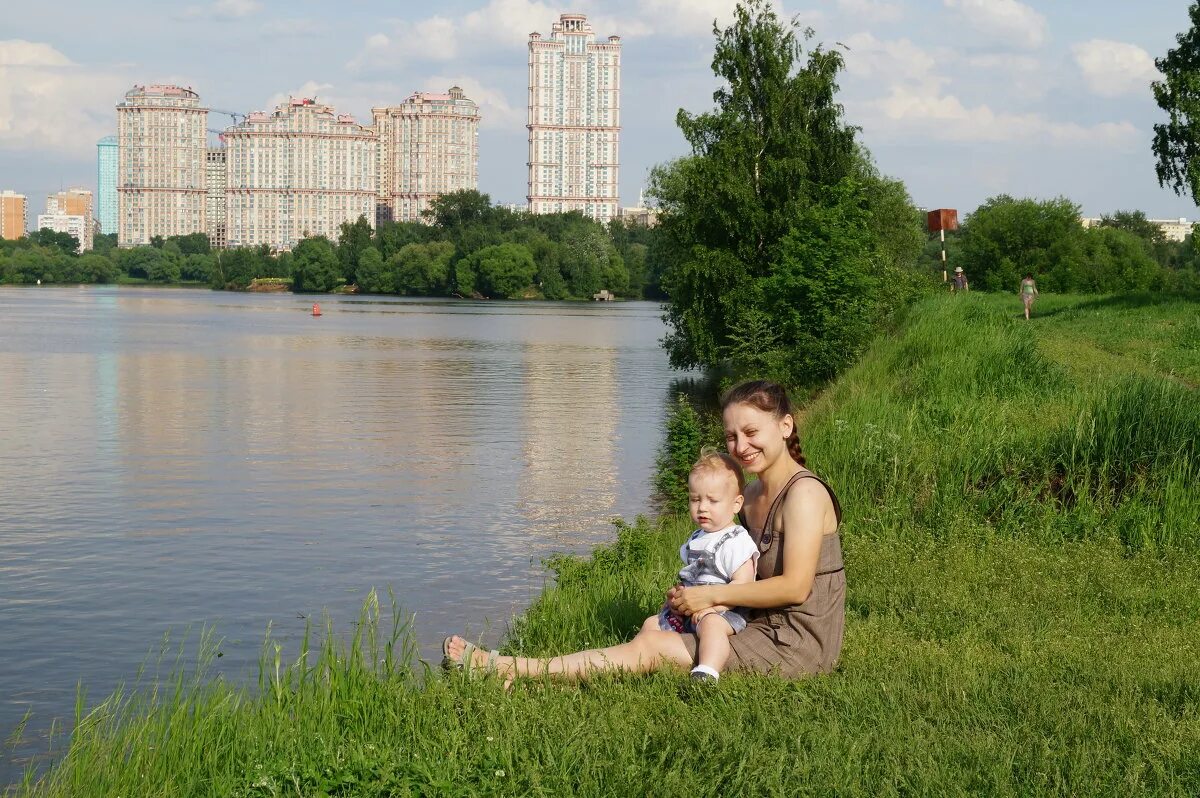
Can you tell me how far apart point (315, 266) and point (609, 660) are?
146 metres

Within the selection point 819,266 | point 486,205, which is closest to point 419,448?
point 819,266

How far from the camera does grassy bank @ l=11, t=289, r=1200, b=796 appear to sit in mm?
4934

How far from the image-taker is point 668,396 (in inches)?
1318

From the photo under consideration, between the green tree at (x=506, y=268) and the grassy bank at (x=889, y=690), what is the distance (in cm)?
11933

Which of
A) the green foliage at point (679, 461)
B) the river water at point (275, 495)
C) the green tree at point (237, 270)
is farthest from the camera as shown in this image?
the green tree at point (237, 270)

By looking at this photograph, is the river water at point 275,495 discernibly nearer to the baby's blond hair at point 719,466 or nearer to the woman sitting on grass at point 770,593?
the woman sitting on grass at point 770,593

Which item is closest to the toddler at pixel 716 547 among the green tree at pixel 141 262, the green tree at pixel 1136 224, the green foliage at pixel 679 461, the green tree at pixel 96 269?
the green foliage at pixel 679 461

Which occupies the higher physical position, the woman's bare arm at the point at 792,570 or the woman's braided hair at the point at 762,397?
the woman's braided hair at the point at 762,397

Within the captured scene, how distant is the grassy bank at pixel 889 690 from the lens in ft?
16.2

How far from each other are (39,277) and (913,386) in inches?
6528

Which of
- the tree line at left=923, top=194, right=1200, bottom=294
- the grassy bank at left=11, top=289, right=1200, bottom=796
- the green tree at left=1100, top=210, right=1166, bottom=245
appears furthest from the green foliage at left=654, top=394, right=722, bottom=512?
the green tree at left=1100, top=210, right=1166, bottom=245

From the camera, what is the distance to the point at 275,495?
1738cm

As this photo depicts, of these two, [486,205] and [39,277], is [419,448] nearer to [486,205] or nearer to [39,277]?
[486,205]

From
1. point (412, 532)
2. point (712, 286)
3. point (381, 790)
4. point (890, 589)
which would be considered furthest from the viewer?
point (712, 286)
